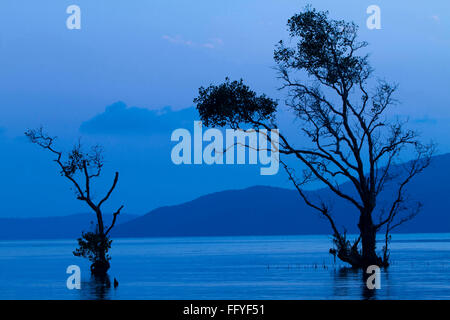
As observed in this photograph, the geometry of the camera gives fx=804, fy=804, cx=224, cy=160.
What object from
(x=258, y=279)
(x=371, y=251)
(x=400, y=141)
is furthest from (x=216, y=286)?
(x=400, y=141)

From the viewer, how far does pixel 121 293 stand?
38.7 metres

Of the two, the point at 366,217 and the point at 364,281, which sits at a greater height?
the point at 366,217

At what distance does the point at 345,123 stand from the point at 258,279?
1113 centimetres

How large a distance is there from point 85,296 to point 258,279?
14.2 meters
